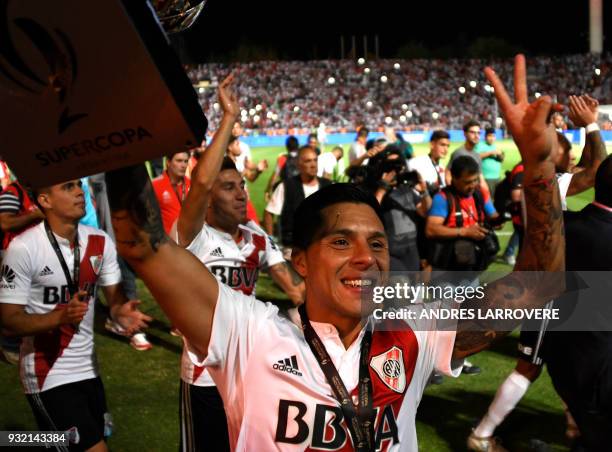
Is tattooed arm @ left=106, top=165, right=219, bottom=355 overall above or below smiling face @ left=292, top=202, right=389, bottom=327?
above

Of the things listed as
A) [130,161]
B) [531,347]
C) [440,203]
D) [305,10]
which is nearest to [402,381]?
[130,161]

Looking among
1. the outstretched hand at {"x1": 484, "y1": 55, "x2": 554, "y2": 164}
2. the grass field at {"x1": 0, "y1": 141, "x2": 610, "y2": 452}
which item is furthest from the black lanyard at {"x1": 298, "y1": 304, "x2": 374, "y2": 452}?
the grass field at {"x1": 0, "y1": 141, "x2": 610, "y2": 452}

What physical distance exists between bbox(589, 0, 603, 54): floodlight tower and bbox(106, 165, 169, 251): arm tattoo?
185 ft

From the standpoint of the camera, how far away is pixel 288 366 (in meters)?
2.17

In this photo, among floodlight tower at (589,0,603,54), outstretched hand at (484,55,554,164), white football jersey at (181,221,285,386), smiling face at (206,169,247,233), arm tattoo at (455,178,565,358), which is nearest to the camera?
outstretched hand at (484,55,554,164)

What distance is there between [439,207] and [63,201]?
3644 mm

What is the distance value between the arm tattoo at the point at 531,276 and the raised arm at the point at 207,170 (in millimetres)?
1453

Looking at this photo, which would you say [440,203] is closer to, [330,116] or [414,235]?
[414,235]

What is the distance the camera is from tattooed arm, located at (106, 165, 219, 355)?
185 cm

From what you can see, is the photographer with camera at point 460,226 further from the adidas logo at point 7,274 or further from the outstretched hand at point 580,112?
the adidas logo at point 7,274

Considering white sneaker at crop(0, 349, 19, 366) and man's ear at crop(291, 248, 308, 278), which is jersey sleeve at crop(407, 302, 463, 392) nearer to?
man's ear at crop(291, 248, 308, 278)

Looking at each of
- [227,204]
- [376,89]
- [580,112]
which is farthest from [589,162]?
[376,89]

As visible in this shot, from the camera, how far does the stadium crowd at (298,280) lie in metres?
2.03

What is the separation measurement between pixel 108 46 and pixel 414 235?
5884 mm
